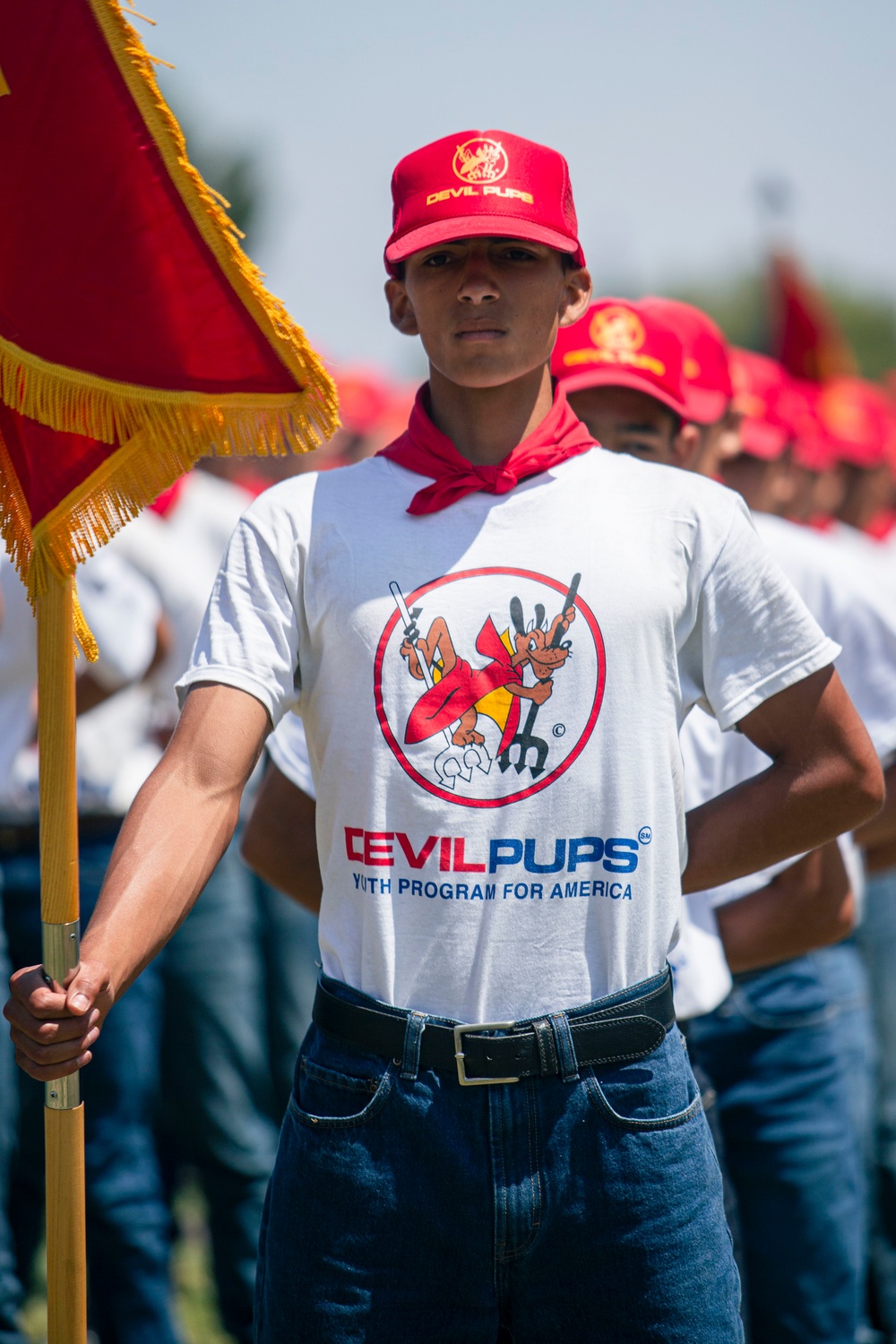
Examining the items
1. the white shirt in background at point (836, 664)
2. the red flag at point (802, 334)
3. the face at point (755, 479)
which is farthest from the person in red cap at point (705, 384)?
the red flag at point (802, 334)

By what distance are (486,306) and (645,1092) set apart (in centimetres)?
115

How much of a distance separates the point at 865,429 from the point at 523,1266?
644 centimetres

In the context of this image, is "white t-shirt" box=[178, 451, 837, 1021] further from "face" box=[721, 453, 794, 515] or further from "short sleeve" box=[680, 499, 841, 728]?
"face" box=[721, 453, 794, 515]

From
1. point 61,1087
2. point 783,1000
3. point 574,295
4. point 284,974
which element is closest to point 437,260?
point 574,295

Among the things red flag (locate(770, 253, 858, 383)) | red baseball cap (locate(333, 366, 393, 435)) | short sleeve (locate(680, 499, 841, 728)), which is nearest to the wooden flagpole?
short sleeve (locate(680, 499, 841, 728))

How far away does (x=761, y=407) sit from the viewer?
5.56m

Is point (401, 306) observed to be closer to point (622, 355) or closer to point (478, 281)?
point (478, 281)

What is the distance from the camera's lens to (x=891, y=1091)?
504 centimetres

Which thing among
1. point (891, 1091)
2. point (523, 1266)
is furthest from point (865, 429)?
point (523, 1266)

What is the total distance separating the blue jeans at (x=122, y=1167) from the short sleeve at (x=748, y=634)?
2255mm

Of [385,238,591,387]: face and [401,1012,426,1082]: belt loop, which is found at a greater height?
[385,238,591,387]: face

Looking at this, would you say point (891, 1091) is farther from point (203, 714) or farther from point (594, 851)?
point (203, 714)

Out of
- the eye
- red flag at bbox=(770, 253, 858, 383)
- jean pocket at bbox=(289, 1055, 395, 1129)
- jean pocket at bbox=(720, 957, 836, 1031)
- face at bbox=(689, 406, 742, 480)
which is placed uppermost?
red flag at bbox=(770, 253, 858, 383)

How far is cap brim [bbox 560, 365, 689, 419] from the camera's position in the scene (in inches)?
132
